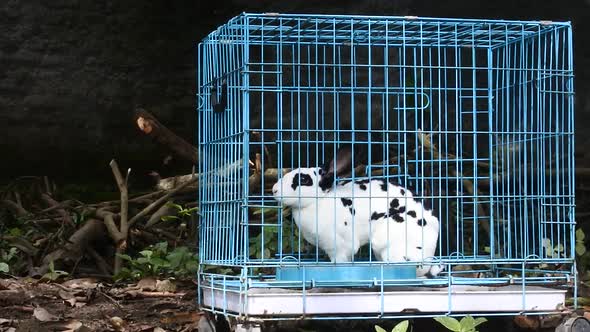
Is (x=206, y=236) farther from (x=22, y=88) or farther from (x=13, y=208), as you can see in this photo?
(x=22, y=88)

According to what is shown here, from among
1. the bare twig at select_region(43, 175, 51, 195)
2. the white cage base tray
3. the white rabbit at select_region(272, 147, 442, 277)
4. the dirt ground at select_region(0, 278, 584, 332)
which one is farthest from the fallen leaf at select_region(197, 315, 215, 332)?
the bare twig at select_region(43, 175, 51, 195)

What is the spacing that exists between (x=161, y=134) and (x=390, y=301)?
7.49ft

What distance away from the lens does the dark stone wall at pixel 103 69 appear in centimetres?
675

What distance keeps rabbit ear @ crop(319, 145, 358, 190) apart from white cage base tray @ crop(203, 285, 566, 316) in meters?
0.64

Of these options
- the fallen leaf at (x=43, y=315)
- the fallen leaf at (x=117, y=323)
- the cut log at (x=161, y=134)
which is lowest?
the fallen leaf at (x=117, y=323)

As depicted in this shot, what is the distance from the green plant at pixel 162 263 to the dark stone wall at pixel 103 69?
1.48 metres

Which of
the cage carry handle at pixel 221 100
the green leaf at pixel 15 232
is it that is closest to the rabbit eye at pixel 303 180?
the cage carry handle at pixel 221 100

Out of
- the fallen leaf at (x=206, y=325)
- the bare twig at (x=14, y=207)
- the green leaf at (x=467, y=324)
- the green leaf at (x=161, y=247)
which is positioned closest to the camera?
the green leaf at (x=467, y=324)

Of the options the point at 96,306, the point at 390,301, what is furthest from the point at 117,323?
the point at 390,301

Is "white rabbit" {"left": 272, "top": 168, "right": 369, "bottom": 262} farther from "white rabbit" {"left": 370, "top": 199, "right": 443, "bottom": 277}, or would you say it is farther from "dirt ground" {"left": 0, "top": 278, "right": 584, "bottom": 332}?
"dirt ground" {"left": 0, "top": 278, "right": 584, "bottom": 332}

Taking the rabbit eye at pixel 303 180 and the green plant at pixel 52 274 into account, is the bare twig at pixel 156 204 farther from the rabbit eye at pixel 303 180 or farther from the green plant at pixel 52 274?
the rabbit eye at pixel 303 180

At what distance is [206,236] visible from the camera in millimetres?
4418

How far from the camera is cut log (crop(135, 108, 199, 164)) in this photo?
18.0 feet

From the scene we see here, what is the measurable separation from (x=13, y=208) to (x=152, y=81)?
131 cm
